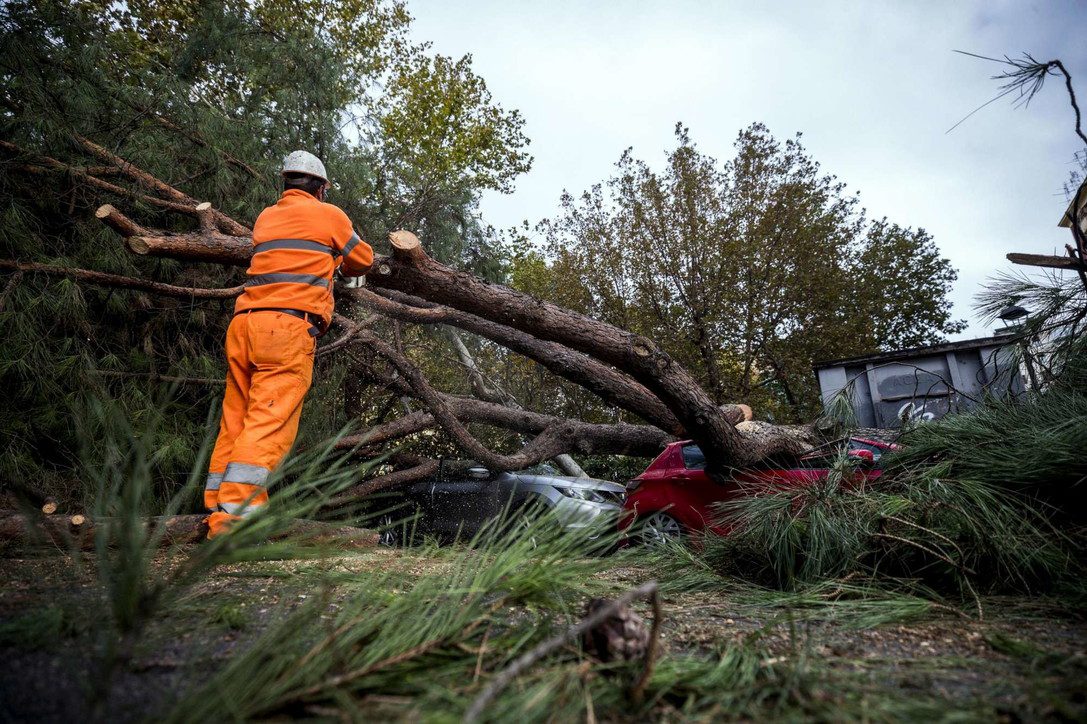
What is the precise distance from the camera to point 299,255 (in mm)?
3375

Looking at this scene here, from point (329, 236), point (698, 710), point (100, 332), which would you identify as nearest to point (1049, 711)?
point (698, 710)

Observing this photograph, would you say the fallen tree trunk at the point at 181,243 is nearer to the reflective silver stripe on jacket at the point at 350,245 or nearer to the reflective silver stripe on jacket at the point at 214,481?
the reflective silver stripe on jacket at the point at 350,245

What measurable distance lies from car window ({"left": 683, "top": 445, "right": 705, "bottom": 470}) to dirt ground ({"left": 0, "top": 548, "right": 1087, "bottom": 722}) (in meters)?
3.36

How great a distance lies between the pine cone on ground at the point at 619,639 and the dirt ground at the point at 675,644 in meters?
0.29

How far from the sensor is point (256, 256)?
3412 millimetres

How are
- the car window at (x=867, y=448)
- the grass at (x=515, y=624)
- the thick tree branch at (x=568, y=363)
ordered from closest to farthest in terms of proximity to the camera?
1. the grass at (x=515, y=624)
2. the car window at (x=867, y=448)
3. the thick tree branch at (x=568, y=363)

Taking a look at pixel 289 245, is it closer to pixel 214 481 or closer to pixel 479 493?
pixel 214 481

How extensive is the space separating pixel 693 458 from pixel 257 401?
379 centimetres

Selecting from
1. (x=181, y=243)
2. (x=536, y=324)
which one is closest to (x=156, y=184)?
(x=181, y=243)

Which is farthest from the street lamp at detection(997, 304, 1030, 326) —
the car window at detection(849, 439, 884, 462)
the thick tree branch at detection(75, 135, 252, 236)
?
the thick tree branch at detection(75, 135, 252, 236)

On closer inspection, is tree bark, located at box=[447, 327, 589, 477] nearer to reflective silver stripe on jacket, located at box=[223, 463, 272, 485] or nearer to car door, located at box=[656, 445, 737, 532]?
car door, located at box=[656, 445, 737, 532]

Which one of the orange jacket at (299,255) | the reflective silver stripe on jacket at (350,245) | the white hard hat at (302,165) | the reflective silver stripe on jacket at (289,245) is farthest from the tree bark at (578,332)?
the white hard hat at (302,165)

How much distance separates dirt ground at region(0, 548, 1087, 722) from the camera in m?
0.94

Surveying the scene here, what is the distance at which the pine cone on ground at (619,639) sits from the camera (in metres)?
1.10
